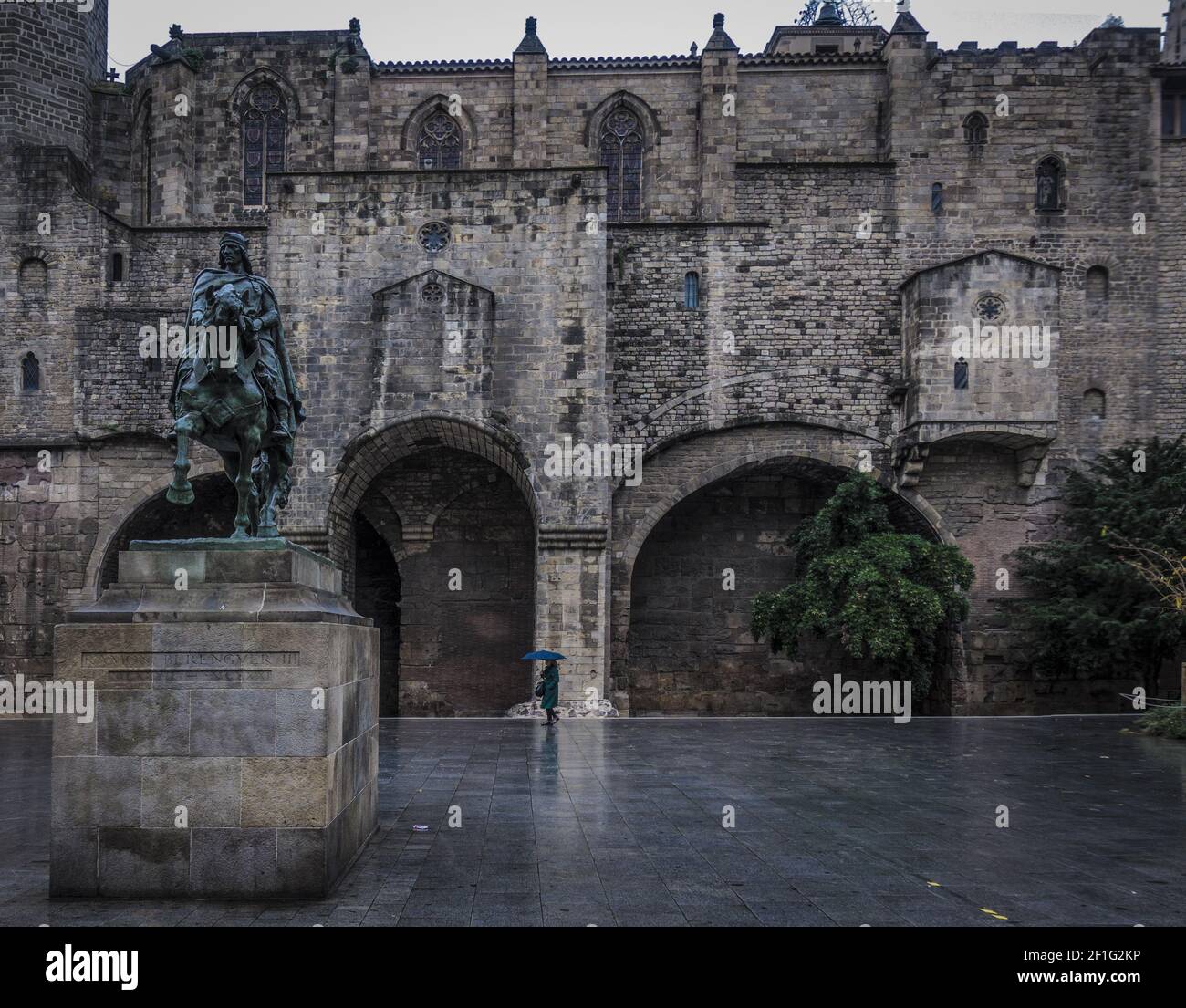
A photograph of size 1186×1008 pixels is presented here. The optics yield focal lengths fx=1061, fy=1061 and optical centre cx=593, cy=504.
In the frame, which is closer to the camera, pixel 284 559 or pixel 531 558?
pixel 284 559

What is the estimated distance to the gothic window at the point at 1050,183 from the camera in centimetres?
2492

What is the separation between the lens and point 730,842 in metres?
7.48

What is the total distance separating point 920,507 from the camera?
23.9m

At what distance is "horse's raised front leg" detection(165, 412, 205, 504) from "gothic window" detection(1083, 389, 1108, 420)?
22.4 meters

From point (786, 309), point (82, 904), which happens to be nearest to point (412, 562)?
point (786, 309)

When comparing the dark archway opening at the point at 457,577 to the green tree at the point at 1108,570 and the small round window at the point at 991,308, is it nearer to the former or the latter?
the small round window at the point at 991,308

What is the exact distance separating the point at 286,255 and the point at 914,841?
1872 cm

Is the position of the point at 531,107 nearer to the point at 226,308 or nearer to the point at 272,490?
the point at 272,490

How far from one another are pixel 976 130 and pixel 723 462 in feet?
33.1

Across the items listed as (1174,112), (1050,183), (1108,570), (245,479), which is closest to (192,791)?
(245,479)

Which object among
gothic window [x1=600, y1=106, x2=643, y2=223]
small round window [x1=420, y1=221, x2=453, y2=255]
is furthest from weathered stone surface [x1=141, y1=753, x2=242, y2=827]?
gothic window [x1=600, y1=106, x2=643, y2=223]

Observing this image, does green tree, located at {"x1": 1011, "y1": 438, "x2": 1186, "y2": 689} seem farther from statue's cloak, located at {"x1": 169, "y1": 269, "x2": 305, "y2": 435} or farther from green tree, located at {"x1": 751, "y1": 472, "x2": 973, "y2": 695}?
statue's cloak, located at {"x1": 169, "y1": 269, "x2": 305, "y2": 435}

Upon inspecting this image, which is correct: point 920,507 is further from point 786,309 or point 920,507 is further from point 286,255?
point 286,255

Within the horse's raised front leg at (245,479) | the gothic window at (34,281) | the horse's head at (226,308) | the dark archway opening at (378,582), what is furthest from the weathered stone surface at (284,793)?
the gothic window at (34,281)
